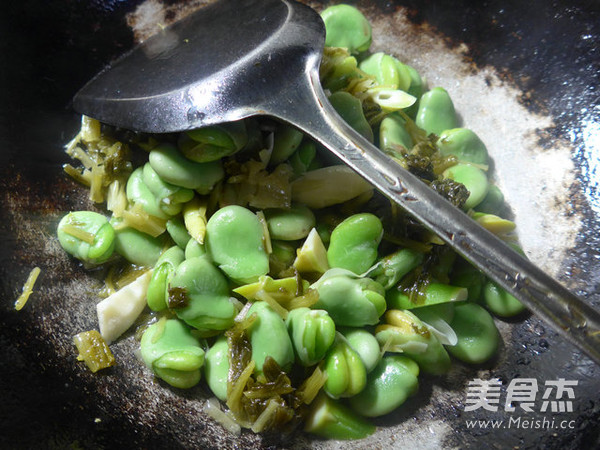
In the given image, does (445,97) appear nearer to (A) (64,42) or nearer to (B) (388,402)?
(B) (388,402)

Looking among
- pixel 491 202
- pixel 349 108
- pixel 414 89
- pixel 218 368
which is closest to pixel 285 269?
pixel 218 368

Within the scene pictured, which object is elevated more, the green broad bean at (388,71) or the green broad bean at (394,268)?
the green broad bean at (388,71)

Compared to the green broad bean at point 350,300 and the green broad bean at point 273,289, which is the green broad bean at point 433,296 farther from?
the green broad bean at point 273,289

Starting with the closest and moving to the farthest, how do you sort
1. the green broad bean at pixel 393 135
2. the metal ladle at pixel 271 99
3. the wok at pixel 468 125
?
the metal ladle at pixel 271 99 → the wok at pixel 468 125 → the green broad bean at pixel 393 135

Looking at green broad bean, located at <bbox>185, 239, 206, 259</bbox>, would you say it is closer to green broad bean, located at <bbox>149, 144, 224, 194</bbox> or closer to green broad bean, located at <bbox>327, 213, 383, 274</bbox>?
green broad bean, located at <bbox>149, 144, 224, 194</bbox>

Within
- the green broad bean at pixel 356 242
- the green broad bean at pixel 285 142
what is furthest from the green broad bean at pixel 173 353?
the green broad bean at pixel 285 142

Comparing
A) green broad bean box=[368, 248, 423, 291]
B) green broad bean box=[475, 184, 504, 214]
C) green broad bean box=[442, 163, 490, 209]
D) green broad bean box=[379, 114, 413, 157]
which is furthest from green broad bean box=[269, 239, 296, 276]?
green broad bean box=[475, 184, 504, 214]
